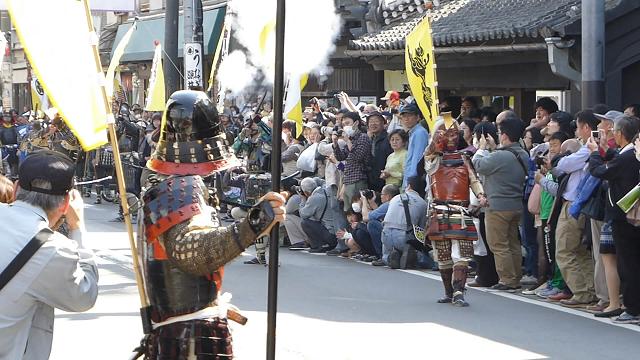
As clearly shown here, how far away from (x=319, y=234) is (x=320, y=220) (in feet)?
0.60

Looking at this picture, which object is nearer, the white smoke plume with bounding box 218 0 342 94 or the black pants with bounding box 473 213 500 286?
the black pants with bounding box 473 213 500 286

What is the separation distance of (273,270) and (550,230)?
7342 millimetres

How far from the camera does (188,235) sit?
454 centimetres

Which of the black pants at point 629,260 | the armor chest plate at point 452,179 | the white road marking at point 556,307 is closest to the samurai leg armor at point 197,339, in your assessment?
the white road marking at point 556,307

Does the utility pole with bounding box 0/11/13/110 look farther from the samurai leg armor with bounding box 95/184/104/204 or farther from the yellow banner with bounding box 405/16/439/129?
the yellow banner with bounding box 405/16/439/129

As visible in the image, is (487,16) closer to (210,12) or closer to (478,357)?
(478,357)

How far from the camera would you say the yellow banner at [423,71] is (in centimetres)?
1172

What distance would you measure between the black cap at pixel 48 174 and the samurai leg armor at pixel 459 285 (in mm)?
6930

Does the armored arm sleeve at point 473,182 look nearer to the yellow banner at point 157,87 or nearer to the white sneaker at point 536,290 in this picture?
the white sneaker at point 536,290

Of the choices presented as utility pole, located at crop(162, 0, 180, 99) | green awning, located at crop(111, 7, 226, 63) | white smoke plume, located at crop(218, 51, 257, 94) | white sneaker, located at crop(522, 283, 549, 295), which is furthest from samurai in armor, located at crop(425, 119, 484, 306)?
green awning, located at crop(111, 7, 226, 63)

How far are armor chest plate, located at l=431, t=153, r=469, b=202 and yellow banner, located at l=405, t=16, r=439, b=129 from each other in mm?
535

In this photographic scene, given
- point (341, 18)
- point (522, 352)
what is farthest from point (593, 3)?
point (341, 18)

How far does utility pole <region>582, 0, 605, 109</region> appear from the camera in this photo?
516 inches

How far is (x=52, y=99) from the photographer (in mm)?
4777
